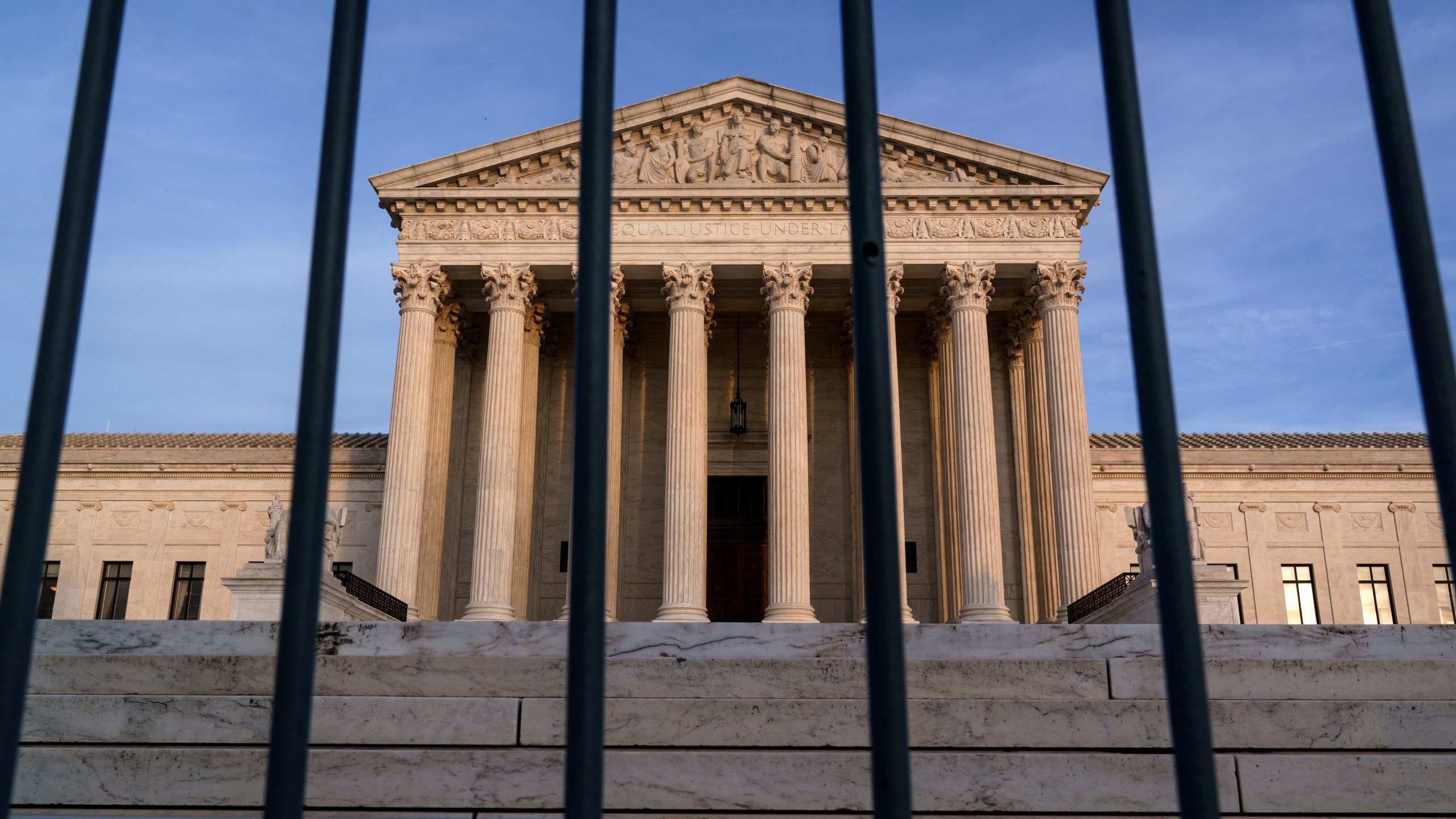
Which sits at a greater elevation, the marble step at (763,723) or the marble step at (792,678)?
the marble step at (792,678)

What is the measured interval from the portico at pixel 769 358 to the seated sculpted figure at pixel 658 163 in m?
0.05

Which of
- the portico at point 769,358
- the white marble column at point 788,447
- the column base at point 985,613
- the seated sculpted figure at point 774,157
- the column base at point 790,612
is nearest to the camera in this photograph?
the column base at point 985,613

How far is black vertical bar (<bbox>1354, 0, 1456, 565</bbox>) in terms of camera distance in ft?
11.1

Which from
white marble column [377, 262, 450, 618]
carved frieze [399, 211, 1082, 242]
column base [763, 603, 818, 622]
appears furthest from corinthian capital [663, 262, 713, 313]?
column base [763, 603, 818, 622]

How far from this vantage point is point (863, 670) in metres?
9.56

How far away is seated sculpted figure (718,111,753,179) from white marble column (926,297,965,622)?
7094mm

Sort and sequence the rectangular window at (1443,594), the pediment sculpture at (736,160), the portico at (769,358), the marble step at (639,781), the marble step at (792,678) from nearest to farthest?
1. the marble step at (639,781)
2. the marble step at (792,678)
3. the portico at (769,358)
4. the pediment sculpture at (736,160)
5. the rectangular window at (1443,594)

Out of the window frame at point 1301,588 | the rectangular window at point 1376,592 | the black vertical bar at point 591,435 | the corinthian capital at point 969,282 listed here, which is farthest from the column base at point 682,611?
the black vertical bar at point 591,435

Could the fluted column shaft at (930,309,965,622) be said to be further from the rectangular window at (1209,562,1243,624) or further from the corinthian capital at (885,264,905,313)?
the rectangular window at (1209,562,1243,624)

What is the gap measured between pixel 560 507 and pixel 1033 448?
1450 cm

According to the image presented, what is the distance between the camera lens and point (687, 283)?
3316cm

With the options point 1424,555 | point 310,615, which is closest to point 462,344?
point 1424,555

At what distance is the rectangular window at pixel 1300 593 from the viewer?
38.2m

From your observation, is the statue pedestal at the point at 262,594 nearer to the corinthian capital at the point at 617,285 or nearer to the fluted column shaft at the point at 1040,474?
the corinthian capital at the point at 617,285
